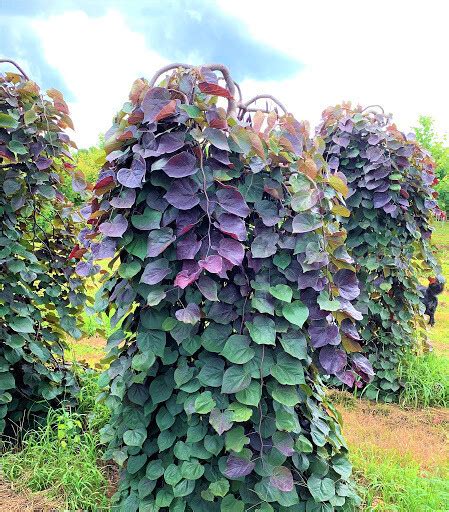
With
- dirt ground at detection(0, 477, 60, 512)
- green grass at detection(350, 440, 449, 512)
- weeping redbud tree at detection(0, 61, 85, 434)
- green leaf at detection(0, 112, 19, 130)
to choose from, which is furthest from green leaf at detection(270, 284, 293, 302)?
green leaf at detection(0, 112, 19, 130)

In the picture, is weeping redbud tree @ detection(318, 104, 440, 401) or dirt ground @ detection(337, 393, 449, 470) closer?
Result: dirt ground @ detection(337, 393, 449, 470)

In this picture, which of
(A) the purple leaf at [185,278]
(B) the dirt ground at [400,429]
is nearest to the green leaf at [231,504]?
(A) the purple leaf at [185,278]

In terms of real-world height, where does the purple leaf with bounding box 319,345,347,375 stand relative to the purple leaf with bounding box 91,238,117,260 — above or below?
below

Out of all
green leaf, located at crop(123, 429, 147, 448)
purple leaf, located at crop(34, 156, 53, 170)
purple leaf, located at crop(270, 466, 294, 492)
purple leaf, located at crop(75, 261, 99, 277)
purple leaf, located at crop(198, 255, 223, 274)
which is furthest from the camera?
purple leaf, located at crop(34, 156, 53, 170)

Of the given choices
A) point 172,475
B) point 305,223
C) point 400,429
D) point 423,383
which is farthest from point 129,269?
point 423,383

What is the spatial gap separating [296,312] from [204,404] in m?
0.40

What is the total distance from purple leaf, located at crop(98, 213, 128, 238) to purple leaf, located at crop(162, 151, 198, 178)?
0.72 feet

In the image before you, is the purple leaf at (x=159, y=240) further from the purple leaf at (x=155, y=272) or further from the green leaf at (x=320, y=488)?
the green leaf at (x=320, y=488)

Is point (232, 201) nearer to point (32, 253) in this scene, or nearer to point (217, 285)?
point (217, 285)

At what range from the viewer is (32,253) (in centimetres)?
251

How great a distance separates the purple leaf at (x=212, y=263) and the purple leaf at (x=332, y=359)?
1.52 ft

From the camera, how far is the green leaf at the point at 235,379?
1.46 meters

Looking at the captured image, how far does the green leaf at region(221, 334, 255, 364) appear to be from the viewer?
4.81ft

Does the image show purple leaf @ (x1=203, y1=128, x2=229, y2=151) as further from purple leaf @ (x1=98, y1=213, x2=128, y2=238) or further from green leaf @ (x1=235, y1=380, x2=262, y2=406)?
green leaf @ (x1=235, y1=380, x2=262, y2=406)
